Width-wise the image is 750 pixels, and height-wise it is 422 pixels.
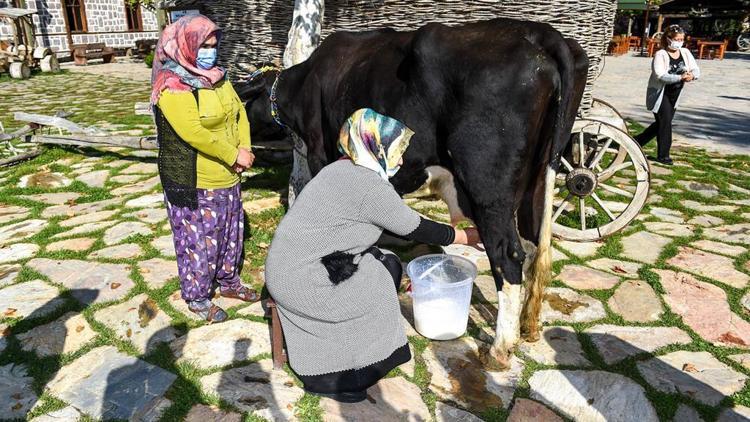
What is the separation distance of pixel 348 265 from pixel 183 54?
150 cm

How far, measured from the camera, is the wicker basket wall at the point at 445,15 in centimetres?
438

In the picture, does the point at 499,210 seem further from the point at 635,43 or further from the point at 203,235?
the point at 635,43

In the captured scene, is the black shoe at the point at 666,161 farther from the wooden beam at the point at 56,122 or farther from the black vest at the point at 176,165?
the wooden beam at the point at 56,122

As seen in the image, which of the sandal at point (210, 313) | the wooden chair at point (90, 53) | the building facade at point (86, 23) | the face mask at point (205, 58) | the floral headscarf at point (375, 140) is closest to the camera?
the floral headscarf at point (375, 140)

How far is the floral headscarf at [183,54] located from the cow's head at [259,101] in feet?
6.10

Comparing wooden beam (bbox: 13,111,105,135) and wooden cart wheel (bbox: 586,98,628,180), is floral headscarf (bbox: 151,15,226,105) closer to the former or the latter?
wooden cart wheel (bbox: 586,98,628,180)

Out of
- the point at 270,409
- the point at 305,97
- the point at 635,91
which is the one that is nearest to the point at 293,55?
the point at 305,97

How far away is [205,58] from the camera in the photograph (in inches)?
122

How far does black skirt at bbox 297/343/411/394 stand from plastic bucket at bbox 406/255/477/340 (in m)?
0.51

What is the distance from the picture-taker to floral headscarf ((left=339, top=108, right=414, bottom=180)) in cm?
251

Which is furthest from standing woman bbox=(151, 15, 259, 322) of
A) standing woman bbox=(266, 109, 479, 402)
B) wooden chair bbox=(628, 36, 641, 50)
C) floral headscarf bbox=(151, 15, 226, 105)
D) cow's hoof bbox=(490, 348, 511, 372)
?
wooden chair bbox=(628, 36, 641, 50)

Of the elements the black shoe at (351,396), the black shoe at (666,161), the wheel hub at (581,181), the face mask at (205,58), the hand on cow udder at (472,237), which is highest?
the face mask at (205,58)

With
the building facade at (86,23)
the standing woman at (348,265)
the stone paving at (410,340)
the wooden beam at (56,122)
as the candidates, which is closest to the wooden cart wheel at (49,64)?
the building facade at (86,23)

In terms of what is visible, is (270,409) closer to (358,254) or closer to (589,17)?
(358,254)
